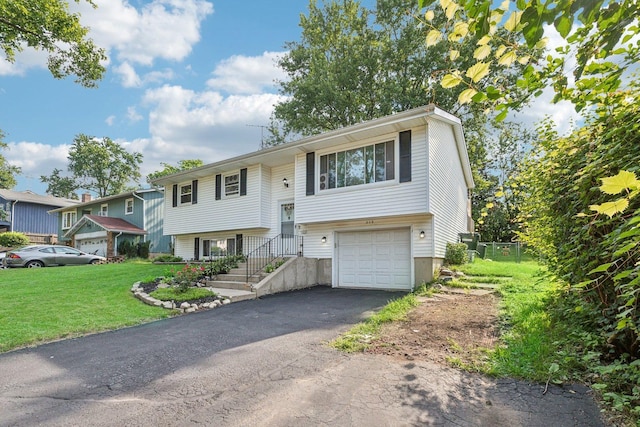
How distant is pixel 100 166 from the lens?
1731 inches

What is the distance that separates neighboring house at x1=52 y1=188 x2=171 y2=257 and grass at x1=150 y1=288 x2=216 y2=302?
49.3 feet

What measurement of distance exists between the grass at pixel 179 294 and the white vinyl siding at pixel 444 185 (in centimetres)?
695

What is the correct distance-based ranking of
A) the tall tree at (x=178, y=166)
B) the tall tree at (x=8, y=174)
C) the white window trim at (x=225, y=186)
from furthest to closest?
the tall tree at (x=178, y=166) → the tall tree at (x=8, y=174) → the white window trim at (x=225, y=186)

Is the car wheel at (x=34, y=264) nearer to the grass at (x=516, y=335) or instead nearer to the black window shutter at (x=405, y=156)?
the black window shutter at (x=405, y=156)

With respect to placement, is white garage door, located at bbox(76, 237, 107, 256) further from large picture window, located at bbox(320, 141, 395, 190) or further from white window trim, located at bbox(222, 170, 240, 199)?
large picture window, located at bbox(320, 141, 395, 190)

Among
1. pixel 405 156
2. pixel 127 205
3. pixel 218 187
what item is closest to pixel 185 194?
pixel 218 187

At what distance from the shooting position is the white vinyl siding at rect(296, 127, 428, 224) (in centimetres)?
1035

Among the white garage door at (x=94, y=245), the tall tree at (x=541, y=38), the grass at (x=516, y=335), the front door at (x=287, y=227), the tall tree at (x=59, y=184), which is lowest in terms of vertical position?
the grass at (x=516, y=335)

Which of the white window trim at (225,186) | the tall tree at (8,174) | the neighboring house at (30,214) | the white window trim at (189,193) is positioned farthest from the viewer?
the tall tree at (8,174)

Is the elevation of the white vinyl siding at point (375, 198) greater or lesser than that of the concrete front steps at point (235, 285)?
greater

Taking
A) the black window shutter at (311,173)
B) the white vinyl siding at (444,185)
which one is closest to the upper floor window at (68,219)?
the black window shutter at (311,173)

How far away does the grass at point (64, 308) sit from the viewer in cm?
605

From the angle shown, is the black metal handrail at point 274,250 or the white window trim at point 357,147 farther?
the black metal handrail at point 274,250

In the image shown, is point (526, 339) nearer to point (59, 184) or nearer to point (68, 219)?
point (68, 219)
